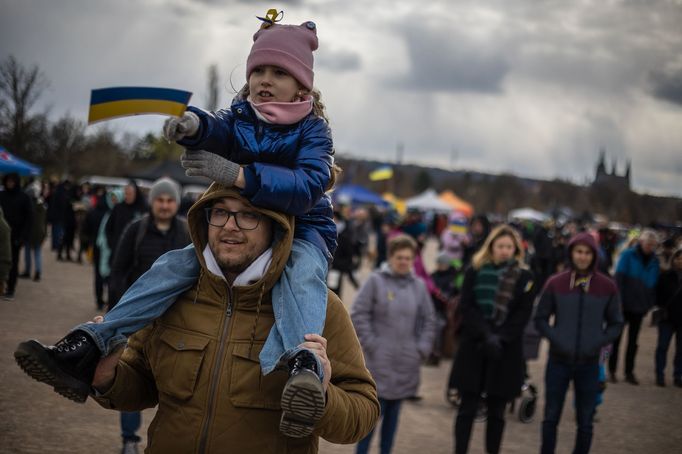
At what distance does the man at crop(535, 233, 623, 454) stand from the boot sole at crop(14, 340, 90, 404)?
4.86 m

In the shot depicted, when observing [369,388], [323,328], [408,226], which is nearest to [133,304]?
[323,328]

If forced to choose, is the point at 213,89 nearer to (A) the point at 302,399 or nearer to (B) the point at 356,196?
(B) the point at 356,196

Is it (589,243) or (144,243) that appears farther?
(589,243)

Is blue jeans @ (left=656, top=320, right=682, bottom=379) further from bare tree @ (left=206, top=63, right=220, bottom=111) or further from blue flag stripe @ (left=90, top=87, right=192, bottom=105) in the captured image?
bare tree @ (left=206, top=63, right=220, bottom=111)

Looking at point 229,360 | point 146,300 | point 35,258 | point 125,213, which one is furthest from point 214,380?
point 35,258

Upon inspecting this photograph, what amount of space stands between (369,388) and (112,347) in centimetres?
94

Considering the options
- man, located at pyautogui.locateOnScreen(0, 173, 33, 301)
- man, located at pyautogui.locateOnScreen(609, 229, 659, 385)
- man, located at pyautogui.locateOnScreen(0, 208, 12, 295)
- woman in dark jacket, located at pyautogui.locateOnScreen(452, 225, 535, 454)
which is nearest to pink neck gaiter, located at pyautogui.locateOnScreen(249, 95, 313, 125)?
woman in dark jacket, located at pyautogui.locateOnScreen(452, 225, 535, 454)

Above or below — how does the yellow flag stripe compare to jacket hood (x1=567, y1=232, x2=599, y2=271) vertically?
above

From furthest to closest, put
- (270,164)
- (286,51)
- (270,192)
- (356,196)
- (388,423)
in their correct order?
(356,196), (388,423), (286,51), (270,164), (270,192)

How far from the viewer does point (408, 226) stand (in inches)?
503

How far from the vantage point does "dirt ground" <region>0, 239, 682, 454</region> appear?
6.08 m

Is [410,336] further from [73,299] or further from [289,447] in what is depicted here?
[73,299]

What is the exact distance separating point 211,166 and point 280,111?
0.37 m

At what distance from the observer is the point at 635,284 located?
10648 millimetres
